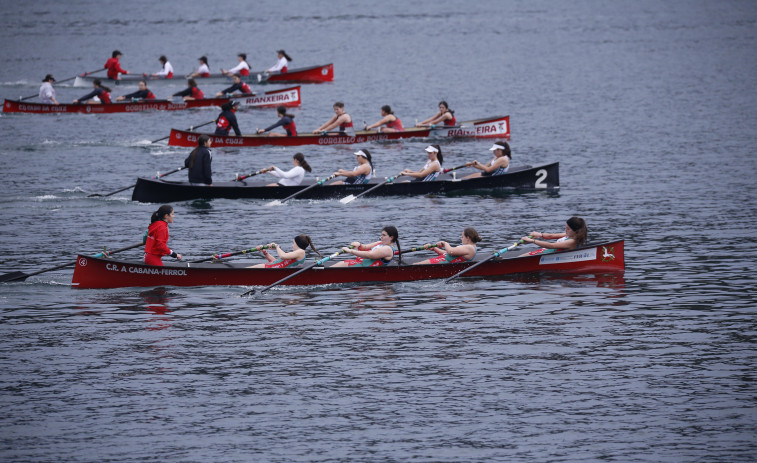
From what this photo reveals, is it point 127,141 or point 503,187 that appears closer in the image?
point 503,187

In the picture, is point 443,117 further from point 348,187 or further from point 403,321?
point 403,321

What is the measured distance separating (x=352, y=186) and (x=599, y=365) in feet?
58.6

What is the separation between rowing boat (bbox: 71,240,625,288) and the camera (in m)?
27.3

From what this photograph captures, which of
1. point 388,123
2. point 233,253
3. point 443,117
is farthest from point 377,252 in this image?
point 443,117

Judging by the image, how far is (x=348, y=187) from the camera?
38.8 meters

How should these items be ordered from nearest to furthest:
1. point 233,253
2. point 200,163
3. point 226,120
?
point 233,253, point 200,163, point 226,120

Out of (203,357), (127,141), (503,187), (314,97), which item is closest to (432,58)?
(314,97)

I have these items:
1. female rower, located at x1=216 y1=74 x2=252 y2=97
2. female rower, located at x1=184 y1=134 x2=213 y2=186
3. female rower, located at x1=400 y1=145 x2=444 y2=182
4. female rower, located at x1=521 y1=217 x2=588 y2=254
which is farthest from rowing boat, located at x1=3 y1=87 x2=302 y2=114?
female rower, located at x1=521 y1=217 x2=588 y2=254

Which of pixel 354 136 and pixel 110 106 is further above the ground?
pixel 110 106

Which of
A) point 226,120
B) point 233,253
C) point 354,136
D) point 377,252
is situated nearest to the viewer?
point 377,252

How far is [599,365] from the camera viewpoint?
2248 cm

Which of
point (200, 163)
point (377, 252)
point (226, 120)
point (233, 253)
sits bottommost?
point (377, 252)

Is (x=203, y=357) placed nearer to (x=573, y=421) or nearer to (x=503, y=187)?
(x=573, y=421)

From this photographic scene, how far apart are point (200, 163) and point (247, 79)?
35.2 m
